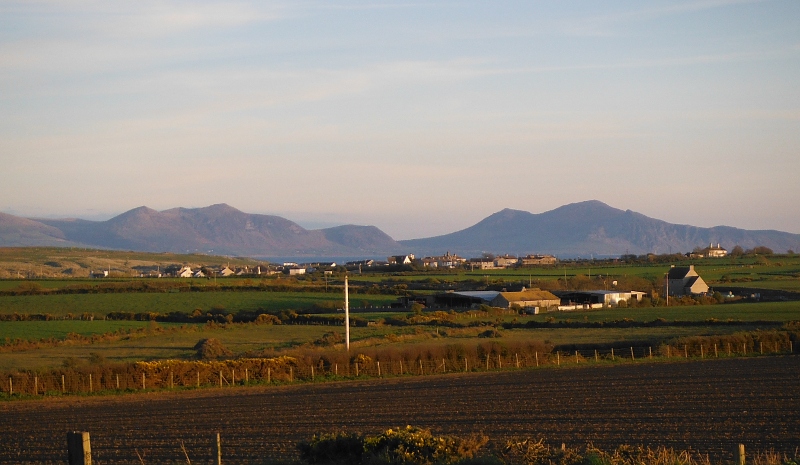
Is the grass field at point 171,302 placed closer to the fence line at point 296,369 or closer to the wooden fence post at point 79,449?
the fence line at point 296,369

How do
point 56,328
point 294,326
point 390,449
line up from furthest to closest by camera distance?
point 294,326 < point 56,328 < point 390,449

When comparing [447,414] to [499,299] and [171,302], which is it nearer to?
[499,299]

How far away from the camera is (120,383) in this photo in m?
34.0

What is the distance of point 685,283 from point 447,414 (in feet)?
240

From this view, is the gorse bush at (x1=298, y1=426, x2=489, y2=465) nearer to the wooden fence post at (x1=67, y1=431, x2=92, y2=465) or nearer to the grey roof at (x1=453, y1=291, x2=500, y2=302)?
the wooden fence post at (x1=67, y1=431, x2=92, y2=465)

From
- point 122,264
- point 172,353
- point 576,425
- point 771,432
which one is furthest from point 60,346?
point 122,264

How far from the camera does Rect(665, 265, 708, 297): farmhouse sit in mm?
88875

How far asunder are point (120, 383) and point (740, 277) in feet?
283

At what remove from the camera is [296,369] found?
1496 inches

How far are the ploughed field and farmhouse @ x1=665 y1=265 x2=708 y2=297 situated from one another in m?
54.9

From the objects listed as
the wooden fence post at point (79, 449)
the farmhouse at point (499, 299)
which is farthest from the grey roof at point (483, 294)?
the wooden fence post at point (79, 449)

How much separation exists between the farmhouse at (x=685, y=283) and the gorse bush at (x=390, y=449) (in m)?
80.1

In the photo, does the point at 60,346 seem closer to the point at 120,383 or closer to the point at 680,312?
the point at 120,383

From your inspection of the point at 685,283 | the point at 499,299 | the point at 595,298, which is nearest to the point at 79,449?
the point at 499,299
